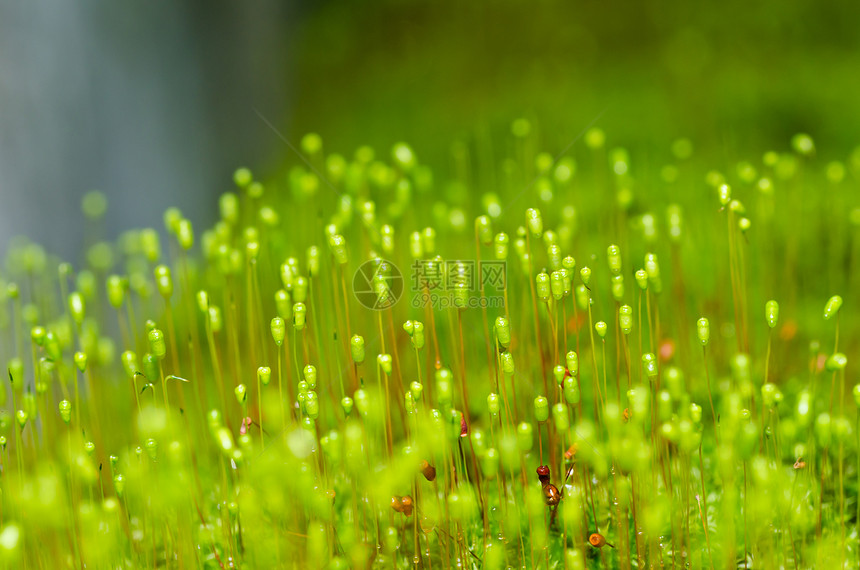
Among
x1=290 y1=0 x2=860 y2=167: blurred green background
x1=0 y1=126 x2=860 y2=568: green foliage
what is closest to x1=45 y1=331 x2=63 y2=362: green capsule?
x1=0 y1=126 x2=860 y2=568: green foliage

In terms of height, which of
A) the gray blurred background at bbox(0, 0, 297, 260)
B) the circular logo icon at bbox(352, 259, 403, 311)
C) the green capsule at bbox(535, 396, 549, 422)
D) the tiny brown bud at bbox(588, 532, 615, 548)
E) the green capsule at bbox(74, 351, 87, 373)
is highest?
the gray blurred background at bbox(0, 0, 297, 260)

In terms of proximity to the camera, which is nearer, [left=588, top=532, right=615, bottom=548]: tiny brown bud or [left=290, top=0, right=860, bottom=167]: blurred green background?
[left=588, top=532, right=615, bottom=548]: tiny brown bud

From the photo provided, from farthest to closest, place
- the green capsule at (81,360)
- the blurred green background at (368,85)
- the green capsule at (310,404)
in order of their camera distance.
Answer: the blurred green background at (368,85) < the green capsule at (81,360) < the green capsule at (310,404)

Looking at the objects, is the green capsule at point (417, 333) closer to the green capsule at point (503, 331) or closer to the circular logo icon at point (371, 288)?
the green capsule at point (503, 331)

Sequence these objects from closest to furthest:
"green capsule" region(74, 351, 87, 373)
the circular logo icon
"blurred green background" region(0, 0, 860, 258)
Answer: "green capsule" region(74, 351, 87, 373)
the circular logo icon
"blurred green background" region(0, 0, 860, 258)

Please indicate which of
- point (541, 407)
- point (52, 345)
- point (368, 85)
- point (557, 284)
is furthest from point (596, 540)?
point (368, 85)

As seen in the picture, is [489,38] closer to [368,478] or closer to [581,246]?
[581,246]

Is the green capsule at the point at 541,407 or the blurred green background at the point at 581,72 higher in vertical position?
the blurred green background at the point at 581,72

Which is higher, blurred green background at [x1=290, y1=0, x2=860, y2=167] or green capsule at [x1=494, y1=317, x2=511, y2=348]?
blurred green background at [x1=290, y1=0, x2=860, y2=167]

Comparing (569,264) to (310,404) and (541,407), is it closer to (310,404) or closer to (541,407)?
(541,407)

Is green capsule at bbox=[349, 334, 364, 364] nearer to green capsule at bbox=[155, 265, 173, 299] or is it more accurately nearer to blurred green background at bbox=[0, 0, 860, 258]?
green capsule at bbox=[155, 265, 173, 299]

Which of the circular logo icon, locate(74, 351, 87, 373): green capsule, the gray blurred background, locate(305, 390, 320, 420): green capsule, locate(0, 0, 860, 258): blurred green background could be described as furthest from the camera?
locate(0, 0, 860, 258): blurred green background
